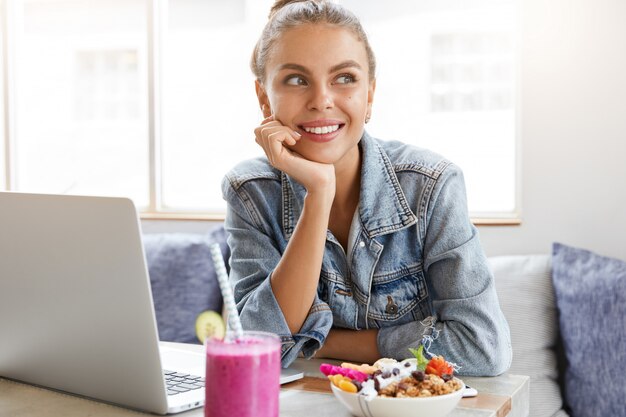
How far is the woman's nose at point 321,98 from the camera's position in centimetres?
161

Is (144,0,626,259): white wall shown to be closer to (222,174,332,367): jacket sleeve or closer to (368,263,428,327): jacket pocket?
(368,263,428,327): jacket pocket

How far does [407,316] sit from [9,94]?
297cm

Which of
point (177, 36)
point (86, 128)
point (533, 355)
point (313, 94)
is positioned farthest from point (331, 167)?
point (86, 128)

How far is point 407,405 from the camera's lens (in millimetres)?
1021

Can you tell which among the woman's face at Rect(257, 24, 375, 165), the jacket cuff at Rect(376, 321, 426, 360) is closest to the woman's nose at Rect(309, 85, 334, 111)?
the woman's face at Rect(257, 24, 375, 165)

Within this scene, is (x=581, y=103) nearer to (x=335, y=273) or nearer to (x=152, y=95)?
(x=335, y=273)

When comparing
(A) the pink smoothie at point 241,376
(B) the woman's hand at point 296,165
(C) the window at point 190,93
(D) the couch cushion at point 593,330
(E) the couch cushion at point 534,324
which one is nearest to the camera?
(A) the pink smoothie at point 241,376

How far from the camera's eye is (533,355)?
2602 mm

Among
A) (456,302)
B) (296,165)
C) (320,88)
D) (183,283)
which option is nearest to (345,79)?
(320,88)

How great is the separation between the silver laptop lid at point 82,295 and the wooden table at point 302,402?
0.09 feet

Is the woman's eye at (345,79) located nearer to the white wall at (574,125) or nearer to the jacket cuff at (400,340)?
the jacket cuff at (400,340)

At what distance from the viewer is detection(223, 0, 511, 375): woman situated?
154 centimetres

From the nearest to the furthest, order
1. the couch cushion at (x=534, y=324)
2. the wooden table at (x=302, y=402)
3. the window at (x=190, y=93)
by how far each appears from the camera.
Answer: the wooden table at (x=302, y=402) < the couch cushion at (x=534, y=324) < the window at (x=190, y=93)

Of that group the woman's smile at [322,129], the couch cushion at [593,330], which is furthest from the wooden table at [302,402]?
the couch cushion at [593,330]
